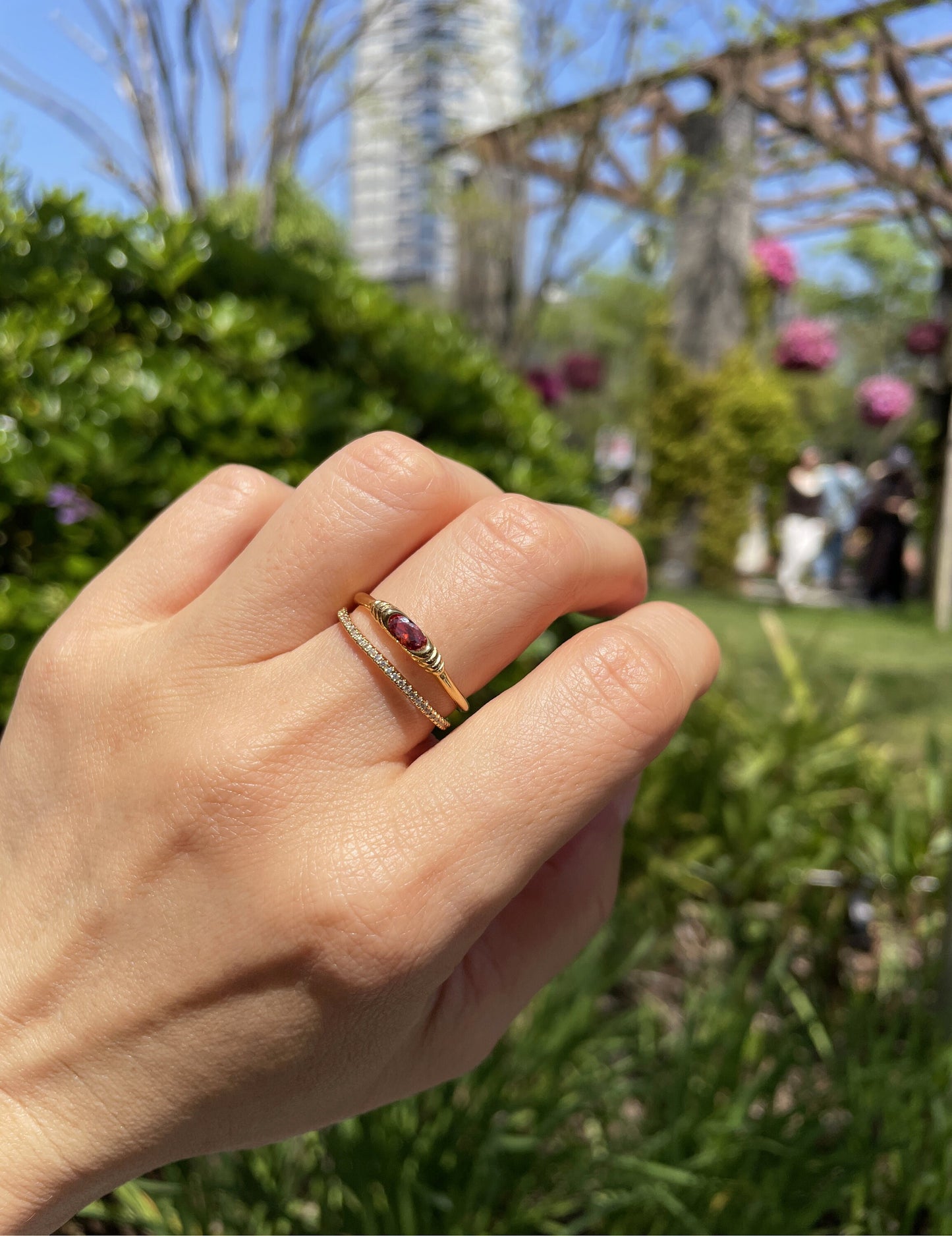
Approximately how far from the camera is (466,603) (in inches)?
35.7

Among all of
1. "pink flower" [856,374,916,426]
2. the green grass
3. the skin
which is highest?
the skin

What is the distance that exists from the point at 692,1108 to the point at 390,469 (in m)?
1.61

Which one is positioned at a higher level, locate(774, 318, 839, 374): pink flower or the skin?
locate(774, 318, 839, 374): pink flower

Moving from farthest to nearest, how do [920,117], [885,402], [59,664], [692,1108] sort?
[885,402]
[920,117]
[692,1108]
[59,664]

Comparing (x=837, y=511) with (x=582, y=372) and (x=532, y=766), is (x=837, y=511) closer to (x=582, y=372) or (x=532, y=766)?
(x=582, y=372)

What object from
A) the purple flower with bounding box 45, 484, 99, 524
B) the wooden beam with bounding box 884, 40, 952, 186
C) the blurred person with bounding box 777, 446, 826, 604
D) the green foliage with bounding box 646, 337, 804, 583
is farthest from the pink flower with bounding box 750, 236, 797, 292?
the purple flower with bounding box 45, 484, 99, 524

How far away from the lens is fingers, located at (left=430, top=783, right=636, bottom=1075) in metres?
1.05

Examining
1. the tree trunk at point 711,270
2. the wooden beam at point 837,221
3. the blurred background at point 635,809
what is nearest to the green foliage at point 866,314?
the wooden beam at point 837,221

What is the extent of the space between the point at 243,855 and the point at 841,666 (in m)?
7.27

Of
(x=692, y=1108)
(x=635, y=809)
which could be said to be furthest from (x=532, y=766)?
(x=635, y=809)

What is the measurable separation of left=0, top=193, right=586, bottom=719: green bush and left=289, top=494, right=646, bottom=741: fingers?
1261mm

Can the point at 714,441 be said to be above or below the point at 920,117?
below

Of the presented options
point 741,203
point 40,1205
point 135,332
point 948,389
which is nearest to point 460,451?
point 135,332

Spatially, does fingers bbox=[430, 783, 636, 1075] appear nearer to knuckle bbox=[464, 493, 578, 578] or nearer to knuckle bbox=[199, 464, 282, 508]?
knuckle bbox=[464, 493, 578, 578]
